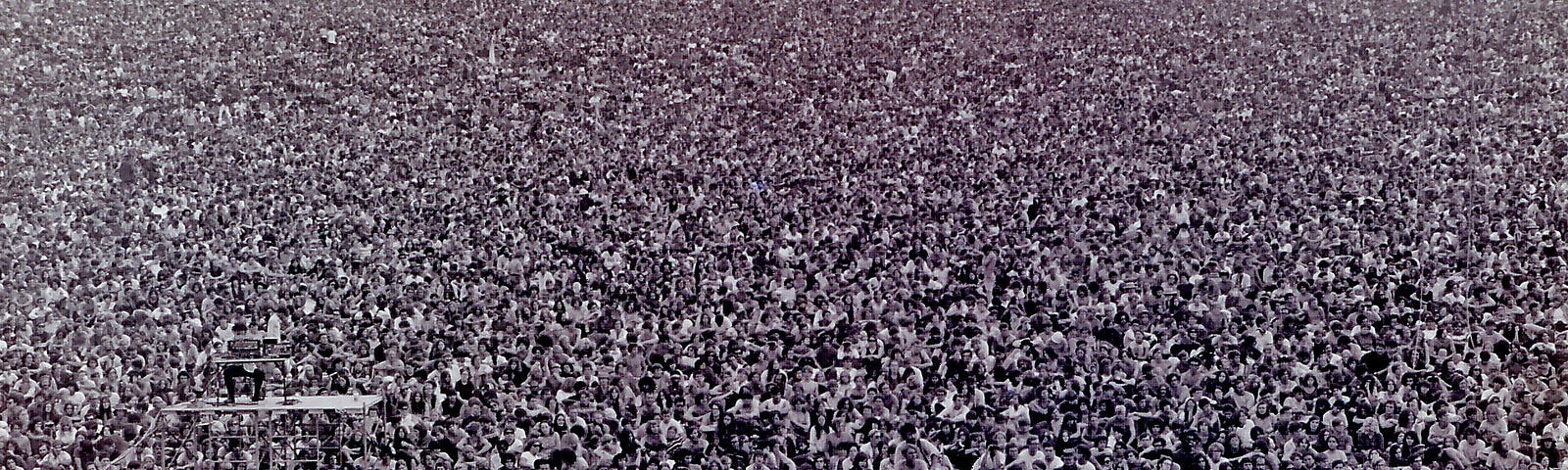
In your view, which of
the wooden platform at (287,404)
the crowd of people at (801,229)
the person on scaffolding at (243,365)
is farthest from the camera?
the crowd of people at (801,229)

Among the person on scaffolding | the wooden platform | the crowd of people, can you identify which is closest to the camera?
the wooden platform

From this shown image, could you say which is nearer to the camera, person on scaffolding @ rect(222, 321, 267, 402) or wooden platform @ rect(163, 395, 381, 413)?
wooden platform @ rect(163, 395, 381, 413)

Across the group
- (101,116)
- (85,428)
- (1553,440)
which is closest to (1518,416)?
(1553,440)

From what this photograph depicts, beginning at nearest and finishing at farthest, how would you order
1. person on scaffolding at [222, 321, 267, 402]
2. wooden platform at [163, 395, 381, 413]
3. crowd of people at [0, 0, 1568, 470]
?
wooden platform at [163, 395, 381, 413]
person on scaffolding at [222, 321, 267, 402]
crowd of people at [0, 0, 1568, 470]

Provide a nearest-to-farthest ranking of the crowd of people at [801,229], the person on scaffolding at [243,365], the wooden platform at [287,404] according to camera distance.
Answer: the wooden platform at [287,404]
the person on scaffolding at [243,365]
the crowd of people at [801,229]

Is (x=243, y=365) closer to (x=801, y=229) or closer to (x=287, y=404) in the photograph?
(x=287, y=404)
